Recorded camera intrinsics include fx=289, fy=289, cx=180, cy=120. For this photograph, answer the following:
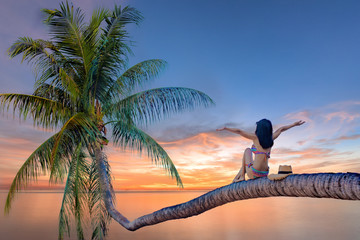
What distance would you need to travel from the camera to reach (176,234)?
19016 mm

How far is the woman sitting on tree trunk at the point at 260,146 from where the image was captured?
3934 millimetres

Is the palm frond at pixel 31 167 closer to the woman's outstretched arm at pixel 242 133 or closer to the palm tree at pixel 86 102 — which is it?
the palm tree at pixel 86 102

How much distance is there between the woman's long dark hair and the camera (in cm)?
391

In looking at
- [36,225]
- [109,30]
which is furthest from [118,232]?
[109,30]

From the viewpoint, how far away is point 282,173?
370cm

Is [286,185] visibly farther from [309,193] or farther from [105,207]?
[105,207]

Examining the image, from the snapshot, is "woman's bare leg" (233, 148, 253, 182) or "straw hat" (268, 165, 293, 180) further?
"woman's bare leg" (233, 148, 253, 182)

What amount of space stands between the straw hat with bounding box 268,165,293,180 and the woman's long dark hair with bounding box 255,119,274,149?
0.37m

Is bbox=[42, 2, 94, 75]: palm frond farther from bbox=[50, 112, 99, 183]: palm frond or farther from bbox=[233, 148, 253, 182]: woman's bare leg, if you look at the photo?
bbox=[233, 148, 253, 182]: woman's bare leg

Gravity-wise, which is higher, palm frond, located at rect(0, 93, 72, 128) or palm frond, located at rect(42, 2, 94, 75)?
palm frond, located at rect(42, 2, 94, 75)

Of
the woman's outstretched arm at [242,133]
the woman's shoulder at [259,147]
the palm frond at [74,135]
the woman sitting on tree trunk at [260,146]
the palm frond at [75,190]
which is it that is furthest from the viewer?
the palm frond at [75,190]

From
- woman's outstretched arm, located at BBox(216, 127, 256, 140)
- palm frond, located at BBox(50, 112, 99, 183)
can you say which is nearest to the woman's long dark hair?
woman's outstretched arm, located at BBox(216, 127, 256, 140)

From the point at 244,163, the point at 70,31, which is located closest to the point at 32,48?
the point at 70,31

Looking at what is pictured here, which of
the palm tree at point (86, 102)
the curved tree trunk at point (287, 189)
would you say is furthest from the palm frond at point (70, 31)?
the curved tree trunk at point (287, 189)
